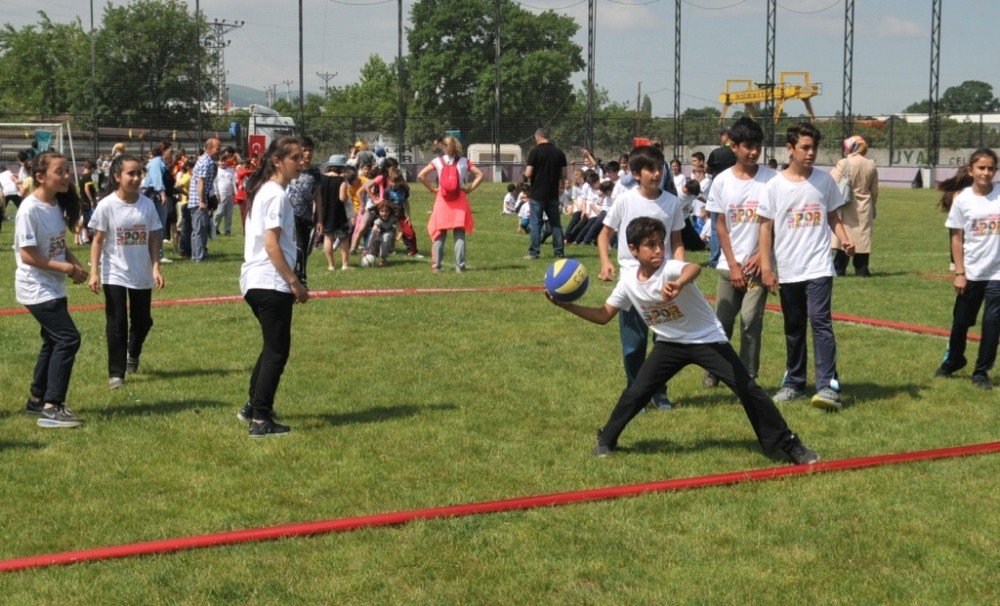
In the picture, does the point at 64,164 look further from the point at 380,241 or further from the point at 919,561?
the point at 380,241

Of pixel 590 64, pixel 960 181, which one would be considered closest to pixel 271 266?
pixel 960 181

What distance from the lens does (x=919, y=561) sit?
518 centimetres

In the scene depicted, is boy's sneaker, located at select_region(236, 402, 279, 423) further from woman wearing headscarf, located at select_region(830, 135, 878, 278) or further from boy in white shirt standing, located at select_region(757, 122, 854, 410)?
woman wearing headscarf, located at select_region(830, 135, 878, 278)

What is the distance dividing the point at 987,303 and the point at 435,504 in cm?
512

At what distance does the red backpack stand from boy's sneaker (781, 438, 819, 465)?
1007 cm

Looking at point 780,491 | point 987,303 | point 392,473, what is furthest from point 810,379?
point 392,473

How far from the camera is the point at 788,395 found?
8.46m

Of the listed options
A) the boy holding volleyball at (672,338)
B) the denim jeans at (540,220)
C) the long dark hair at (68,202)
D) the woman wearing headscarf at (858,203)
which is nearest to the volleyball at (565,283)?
the boy holding volleyball at (672,338)

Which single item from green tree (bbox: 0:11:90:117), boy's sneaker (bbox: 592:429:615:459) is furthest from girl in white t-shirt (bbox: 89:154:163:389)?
green tree (bbox: 0:11:90:117)

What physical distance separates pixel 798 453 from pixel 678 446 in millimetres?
788

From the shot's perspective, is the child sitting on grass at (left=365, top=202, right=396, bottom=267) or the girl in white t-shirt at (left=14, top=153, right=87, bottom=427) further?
the child sitting on grass at (left=365, top=202, right=396, bottom=267)

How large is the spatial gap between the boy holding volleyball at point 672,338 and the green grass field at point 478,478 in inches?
10.1

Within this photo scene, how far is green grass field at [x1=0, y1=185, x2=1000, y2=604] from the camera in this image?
195 inches

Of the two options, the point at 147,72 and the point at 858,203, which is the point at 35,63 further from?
the point at 858,203
